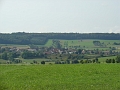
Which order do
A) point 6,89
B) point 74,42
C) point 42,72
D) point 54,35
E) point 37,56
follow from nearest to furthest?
point 6,89 → point 42,72 → point 37,56 → point 74,42 → point 54,35

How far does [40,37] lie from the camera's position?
17350 centimetres

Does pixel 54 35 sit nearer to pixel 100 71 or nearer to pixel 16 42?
pixel 16 42

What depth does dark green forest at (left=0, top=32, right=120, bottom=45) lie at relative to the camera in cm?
15073

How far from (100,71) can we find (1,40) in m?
122

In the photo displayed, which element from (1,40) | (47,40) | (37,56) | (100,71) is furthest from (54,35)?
(100,71)

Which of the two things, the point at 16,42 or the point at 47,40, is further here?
the point at 47,40

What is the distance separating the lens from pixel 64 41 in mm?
175000

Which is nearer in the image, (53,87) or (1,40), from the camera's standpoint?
(53,87)

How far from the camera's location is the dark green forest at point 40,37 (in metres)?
151

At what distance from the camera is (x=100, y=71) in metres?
30.5

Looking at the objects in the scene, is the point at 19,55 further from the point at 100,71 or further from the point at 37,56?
the point at 100,71

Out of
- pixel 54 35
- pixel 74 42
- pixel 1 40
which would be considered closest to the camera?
pixel 1 40

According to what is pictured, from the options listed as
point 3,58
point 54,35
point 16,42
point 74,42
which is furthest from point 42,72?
point 54,35

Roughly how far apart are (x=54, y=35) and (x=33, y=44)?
1308 inches
